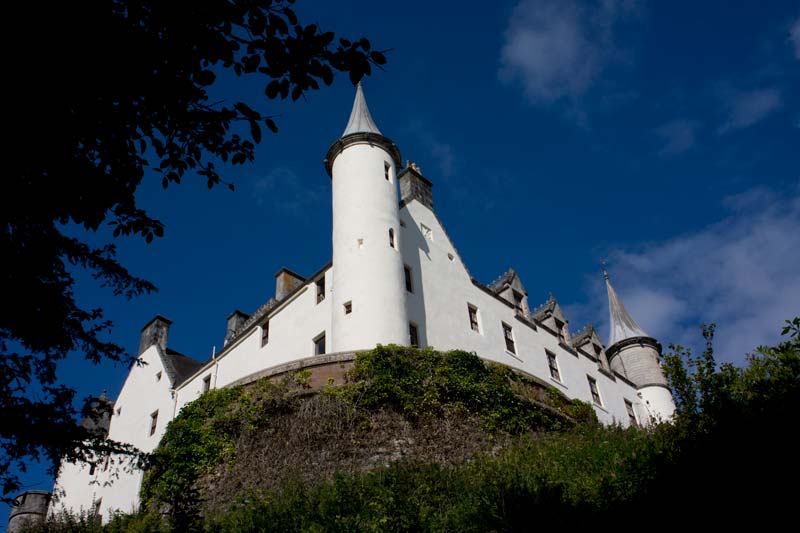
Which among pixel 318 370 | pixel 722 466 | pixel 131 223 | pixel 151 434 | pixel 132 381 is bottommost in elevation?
pixel 722 466

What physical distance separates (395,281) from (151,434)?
607 inches

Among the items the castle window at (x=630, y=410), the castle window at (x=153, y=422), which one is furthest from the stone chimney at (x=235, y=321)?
the castle window at (x=630, y=410)

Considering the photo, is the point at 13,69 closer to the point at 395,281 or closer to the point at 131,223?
the point at 131,223

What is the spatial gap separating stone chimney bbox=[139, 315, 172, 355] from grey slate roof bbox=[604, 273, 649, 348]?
25101mm

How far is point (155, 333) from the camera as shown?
38562 millimetres

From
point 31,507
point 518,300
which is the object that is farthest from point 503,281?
point 31,507

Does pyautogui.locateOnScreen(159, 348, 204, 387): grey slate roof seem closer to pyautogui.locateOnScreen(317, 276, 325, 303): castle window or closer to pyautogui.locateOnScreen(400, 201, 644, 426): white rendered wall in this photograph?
pyautogui.locateOnScreen(317, 276, 325, 303): castle window

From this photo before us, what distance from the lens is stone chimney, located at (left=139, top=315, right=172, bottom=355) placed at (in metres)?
38.2

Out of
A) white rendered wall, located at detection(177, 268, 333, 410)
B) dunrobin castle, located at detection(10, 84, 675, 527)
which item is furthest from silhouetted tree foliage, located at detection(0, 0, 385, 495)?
white rendered wall, located at detection(177, 268, 333, 410)

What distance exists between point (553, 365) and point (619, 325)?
12.2m

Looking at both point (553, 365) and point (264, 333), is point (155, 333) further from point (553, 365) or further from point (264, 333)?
point (553, 365)

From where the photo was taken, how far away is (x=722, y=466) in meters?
13.6

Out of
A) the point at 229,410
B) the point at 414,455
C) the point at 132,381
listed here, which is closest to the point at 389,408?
the point at 414,455

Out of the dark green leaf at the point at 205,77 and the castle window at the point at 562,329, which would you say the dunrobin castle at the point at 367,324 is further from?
the dark green leaf at the point at 205,77
